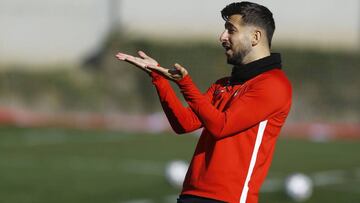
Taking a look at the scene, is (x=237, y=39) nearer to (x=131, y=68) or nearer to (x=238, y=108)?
(x=238, y=108)

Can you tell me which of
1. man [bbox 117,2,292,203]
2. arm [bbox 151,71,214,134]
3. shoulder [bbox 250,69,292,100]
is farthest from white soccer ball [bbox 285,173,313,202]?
shoulder [bbox 250,69,292,100]

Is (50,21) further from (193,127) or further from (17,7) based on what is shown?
(193,127)

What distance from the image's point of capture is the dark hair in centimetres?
564

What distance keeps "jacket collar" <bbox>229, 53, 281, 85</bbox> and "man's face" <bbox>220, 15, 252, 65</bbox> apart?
0.09 metres

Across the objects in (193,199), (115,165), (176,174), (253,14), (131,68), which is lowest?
(131,68)

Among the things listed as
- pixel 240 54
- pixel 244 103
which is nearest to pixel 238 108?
pixel 244 103

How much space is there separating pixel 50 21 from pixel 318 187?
15918 mm

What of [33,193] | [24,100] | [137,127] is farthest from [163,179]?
[24,100]

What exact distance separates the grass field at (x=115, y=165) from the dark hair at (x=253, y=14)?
6.91m

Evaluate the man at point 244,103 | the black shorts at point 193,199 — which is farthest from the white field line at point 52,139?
the man at point 244,103

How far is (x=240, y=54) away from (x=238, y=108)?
1.34 feet

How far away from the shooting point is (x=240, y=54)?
18.5 ft

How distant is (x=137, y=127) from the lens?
2616 centimetres

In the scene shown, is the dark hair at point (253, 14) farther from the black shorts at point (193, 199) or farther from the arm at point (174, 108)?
the black shorts at point (193, 199)
